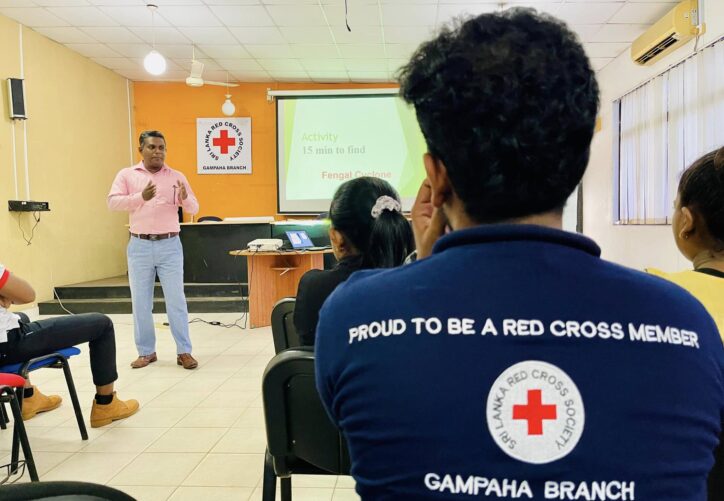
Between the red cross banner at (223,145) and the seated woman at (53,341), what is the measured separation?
5.38m

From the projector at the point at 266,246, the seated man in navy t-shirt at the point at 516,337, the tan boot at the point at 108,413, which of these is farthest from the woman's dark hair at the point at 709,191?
the projector at the point at 266,246

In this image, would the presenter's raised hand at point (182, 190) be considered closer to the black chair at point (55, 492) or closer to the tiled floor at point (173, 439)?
the tiled floor at point (173, 439)

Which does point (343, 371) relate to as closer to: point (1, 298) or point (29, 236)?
point (1, 298)

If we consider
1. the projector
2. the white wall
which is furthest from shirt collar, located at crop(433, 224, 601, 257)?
the white wall

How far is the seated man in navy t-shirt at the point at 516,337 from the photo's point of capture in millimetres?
477

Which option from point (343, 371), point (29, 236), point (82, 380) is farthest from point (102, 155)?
point (343, 371)

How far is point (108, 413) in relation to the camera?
8.44 feet

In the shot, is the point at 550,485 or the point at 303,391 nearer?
the point at 550,485

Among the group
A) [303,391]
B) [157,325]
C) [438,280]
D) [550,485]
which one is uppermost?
[438,280]


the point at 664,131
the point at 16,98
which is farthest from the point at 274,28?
the point at 664,131

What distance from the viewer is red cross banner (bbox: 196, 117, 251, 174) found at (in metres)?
7.75

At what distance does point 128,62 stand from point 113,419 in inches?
225

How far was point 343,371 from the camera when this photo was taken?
21.5 inches

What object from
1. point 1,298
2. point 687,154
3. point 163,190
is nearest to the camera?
point 1,298
